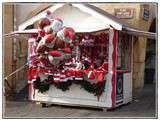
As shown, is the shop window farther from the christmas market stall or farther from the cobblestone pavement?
the cobblestone pavement

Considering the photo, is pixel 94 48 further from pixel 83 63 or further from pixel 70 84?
pixel 70 84

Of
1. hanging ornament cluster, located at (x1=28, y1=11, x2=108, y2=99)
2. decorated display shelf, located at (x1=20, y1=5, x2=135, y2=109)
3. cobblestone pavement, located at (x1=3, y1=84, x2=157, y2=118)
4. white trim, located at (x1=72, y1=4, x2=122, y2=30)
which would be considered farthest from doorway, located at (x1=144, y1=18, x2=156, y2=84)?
white trim, located at (x1=72, y1=4, x2=122, y2=30)

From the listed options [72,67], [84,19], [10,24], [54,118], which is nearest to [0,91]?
[54,118]

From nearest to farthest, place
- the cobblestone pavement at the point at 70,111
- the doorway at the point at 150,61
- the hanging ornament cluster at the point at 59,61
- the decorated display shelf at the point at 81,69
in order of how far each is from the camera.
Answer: the hanging ornament cluster at the point at 59,61 < the cobblestone pavement at the point at 70,111 < the decorated display shelf at the point at 81,69 < the doorway at the point at 150,61

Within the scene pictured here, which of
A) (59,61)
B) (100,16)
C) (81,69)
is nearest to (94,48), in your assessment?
(81,69)

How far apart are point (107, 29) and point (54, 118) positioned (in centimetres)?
210

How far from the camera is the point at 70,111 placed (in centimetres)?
815

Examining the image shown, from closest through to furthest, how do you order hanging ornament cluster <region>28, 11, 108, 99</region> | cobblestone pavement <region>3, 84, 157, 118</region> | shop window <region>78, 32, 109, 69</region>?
1. hanging ornament cluster <region>28, 11, 108, 99</region>
2. cobblestone pavement <region>3, 84, 157, 118</region>
3. shop window <region>78, 32, 109, 69</region>

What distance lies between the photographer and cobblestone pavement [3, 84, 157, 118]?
7715mm

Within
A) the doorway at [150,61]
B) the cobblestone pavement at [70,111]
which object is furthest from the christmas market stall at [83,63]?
the doorway at [150,61]

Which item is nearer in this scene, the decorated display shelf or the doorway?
the decorated display shelf

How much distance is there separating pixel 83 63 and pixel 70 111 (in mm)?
1052

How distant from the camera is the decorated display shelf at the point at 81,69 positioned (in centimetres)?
788

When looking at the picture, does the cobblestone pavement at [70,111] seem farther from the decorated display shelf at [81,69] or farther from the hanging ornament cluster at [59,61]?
the hanging ornament cluster at [59,61]
